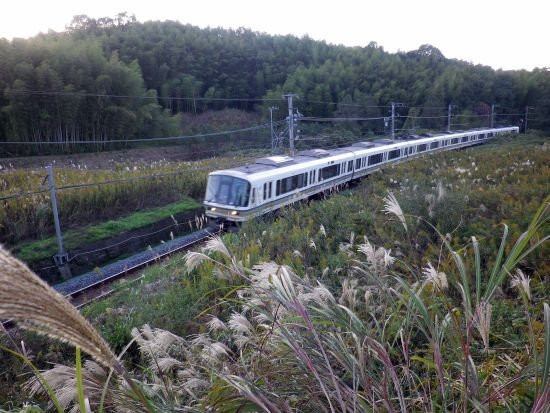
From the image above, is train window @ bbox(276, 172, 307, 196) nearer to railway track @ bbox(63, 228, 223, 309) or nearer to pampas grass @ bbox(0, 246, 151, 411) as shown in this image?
railway track @ bbox(63, 228, 223, 309)

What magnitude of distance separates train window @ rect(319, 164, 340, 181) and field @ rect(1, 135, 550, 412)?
4.68 meters

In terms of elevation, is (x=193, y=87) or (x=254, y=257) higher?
(x=193, y=87)

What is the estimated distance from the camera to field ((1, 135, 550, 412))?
1.46m

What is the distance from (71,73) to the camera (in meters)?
21.8

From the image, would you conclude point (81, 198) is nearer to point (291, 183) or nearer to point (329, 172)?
point (291, 183)

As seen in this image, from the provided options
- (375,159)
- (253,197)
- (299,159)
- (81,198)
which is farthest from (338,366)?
(375,159)

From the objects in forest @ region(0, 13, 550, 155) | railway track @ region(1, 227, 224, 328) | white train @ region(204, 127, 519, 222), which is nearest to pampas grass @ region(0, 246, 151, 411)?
railway track @ region(1, 227, 224, 328)

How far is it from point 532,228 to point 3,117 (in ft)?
80.9

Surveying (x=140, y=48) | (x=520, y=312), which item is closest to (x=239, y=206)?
(x=520, y=312)

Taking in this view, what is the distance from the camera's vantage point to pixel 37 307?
31.2 inches

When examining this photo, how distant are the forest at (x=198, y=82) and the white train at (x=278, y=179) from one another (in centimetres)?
1472

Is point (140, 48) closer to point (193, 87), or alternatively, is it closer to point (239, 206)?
point (193, 87)

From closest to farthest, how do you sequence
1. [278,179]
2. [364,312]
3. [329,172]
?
1. [364,312]
2. [278,179]
3. [329,172]

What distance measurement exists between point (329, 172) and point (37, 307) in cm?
1326
